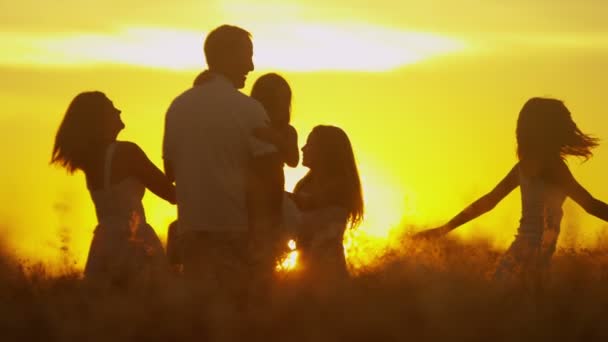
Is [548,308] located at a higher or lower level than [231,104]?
lower

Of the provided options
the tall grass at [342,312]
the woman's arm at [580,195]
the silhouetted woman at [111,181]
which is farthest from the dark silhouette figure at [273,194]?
the woman's arm at [580,195]

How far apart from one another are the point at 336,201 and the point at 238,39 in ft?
6.66

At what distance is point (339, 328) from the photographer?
800 cm

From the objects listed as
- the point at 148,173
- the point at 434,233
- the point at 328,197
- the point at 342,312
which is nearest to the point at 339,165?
the point at 328,197

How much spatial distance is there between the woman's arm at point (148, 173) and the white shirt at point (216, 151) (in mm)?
586

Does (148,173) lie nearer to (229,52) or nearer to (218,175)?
(218,175)

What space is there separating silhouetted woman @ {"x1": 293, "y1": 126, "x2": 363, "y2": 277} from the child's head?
0.48 metres

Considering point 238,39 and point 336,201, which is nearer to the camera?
point 238,39

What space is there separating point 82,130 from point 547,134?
341cm

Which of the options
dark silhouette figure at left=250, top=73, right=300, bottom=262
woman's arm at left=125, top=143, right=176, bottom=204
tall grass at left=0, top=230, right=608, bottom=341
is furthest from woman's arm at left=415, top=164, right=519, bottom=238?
woman's arm at left=125, top=143, right=176, bottom=204

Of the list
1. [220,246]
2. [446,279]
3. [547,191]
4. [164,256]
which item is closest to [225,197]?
[220,246]

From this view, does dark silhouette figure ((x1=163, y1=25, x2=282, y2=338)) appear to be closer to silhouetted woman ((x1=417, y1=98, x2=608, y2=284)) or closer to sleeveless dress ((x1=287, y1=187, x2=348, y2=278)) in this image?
sleeveless dress ((x1=287, y1=187, x2=348, y2=278))

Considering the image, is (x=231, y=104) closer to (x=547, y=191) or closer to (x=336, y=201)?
(x=336, y=201)

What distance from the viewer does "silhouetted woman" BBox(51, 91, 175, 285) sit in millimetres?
9570
